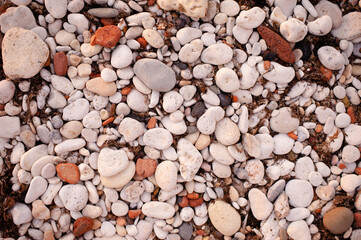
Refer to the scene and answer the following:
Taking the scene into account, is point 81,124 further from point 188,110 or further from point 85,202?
point 188,110

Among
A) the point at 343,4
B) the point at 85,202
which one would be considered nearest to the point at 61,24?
the point at 85,202

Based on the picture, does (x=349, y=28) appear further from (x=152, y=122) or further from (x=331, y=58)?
(x=152, y=122)

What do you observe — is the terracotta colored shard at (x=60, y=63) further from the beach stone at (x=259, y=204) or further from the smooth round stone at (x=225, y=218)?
the beach stone at (x=259, y=204)

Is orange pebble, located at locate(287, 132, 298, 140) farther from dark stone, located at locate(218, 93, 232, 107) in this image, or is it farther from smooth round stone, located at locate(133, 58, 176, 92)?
smooth round stone, located at locate(133, 58, 176, 92)

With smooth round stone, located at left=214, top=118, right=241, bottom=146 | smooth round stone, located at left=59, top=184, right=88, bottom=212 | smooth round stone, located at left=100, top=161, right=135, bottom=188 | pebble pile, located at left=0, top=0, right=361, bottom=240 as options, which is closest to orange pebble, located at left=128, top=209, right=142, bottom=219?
pebble pile, located at left=0, top=0, right=361, bottom=240

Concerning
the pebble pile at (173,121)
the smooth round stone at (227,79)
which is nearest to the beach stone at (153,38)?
the pebble pile at (173,121)
